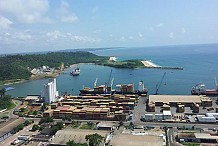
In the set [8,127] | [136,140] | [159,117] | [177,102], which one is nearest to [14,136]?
[8,127]

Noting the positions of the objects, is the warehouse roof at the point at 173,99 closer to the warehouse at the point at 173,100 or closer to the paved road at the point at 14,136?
the warehouse at the point at 173,100

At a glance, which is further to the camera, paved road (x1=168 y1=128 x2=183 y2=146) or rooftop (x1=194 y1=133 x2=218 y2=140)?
rooftop (x1=194 y1=133 x2=218 y2=140)

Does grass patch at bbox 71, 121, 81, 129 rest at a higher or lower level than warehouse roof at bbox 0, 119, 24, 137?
higher

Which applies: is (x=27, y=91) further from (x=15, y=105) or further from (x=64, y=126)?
(x=64, y=126)

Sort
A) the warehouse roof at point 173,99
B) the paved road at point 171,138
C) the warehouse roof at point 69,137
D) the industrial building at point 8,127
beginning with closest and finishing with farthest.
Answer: the paved road at point 171,138, the warehouse roof at point 69,137, the industrial building at point 8,127, the warehouse roof at point 173,99

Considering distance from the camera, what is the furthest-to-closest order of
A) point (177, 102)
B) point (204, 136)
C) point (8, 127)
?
point (177, 102) → point (8, 127) → point (204, 136)

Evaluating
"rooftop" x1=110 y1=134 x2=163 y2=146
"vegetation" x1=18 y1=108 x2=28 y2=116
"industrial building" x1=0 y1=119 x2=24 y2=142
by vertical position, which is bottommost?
"vegetation" x1=18 y1=108 x2=28 y2=116

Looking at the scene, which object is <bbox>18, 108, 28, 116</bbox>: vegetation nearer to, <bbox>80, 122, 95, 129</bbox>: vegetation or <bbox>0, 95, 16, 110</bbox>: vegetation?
<bbox>0, 95, 16, 110</bbox>: vegetation

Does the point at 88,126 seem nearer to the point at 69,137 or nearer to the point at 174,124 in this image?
the point at 69,137

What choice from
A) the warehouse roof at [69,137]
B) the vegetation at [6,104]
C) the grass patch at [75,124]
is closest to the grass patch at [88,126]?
the grass patch at [75,124]

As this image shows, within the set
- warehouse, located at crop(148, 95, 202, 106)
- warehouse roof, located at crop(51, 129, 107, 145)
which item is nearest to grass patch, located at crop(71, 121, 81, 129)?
warehouse roof, located at crop(51, 129, 107, 145)

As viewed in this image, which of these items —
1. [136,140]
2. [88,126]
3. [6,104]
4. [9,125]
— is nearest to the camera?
[136,140]
